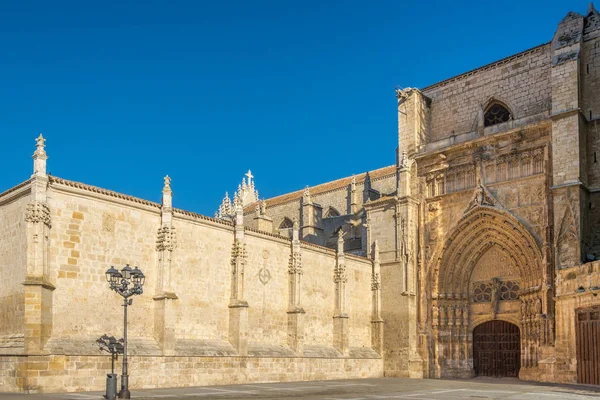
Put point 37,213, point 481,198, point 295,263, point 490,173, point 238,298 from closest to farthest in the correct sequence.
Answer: point 37,213
point 238,298
point 295,263
point 481,198
point 490,173

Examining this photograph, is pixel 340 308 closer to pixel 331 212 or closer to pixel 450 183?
pixel 450 183

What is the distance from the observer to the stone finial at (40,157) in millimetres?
17484

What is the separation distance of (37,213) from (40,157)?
5.05 feet

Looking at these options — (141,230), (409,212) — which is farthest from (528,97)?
(141,230)

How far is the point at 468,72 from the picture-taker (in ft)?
99.7

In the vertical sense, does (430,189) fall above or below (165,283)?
above

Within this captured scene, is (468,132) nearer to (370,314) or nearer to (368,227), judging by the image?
(368,227)

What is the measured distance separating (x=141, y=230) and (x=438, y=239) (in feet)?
47.6

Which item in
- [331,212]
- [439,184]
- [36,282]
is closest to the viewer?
[36,282]

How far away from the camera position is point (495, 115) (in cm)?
2934

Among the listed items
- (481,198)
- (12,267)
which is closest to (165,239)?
(12,267)

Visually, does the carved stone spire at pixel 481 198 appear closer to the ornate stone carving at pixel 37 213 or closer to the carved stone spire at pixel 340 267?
the carved stone spire at pixel 340 267

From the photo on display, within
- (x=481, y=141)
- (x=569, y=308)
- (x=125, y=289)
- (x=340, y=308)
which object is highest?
(x=481, y=141)

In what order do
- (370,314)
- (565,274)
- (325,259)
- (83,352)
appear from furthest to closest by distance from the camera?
(370,314) < (325,259) < (565,274) < (83,352)
